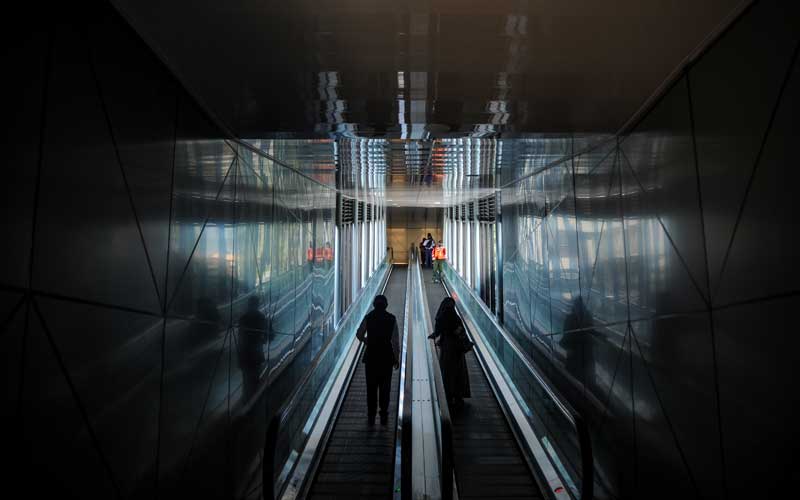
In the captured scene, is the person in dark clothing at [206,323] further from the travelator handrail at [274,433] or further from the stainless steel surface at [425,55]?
the stainless steel surface at [425,55]

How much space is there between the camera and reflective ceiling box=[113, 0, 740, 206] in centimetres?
184

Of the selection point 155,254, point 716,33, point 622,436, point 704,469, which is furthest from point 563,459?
point 155,254

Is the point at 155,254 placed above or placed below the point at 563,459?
Result: above

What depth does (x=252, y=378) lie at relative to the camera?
3951 millimetres

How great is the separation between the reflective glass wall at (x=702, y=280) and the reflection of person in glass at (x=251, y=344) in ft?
9.91

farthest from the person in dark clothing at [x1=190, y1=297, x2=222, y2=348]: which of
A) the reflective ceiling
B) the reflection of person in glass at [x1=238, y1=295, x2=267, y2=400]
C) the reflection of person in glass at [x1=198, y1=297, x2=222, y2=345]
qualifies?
the reflective ceiling

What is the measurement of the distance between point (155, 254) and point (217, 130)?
4.32 feet

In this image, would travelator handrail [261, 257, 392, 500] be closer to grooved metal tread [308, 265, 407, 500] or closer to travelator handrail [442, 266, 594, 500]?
grooved metal tread [308, 265, 407, 500]

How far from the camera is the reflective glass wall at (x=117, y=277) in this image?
1.34 m

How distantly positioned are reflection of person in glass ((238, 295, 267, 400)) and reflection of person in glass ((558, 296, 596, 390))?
10.0 feet

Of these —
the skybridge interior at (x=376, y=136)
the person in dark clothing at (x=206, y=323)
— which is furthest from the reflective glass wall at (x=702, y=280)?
the person in dark clothing at (x=206, y=323)

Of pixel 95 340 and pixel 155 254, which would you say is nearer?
pixel 95 340

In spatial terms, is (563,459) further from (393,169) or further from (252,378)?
(393,169)

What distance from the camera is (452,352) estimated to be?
195 inches
